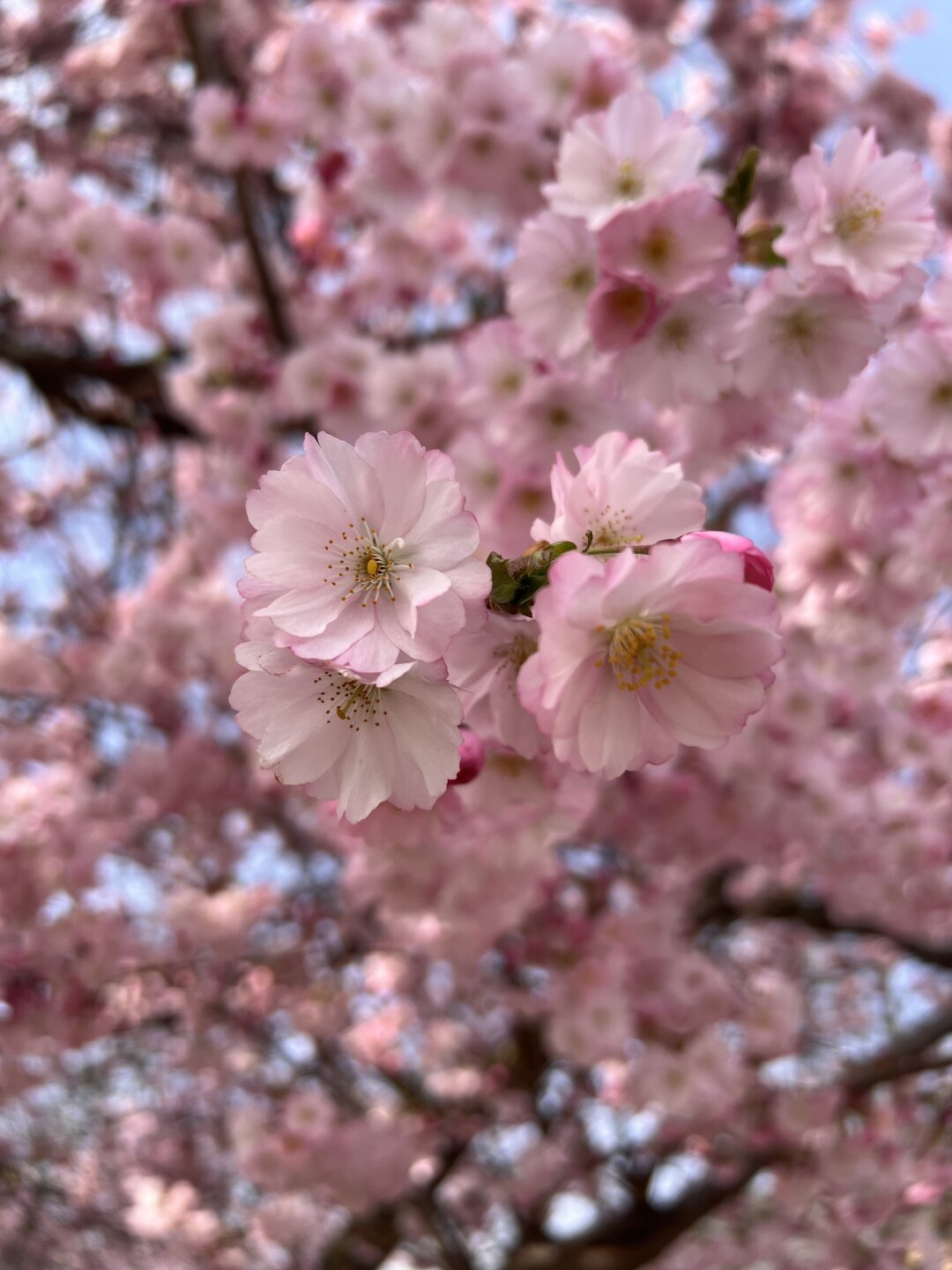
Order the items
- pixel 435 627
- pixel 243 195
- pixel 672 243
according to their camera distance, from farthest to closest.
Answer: pixel 243 195
pixel 672 243
pixel 435 627

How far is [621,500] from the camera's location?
793 millimetres

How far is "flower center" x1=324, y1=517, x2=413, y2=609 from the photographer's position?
0.78m

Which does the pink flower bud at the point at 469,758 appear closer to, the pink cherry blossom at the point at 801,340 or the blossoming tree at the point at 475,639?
the blossoming tree at the point at 475,639

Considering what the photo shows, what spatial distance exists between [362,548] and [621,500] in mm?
237

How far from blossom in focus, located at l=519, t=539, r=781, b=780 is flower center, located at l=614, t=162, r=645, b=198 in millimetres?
807

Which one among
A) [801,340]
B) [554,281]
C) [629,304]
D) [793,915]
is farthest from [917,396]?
[793,915]

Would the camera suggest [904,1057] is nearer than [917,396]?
No

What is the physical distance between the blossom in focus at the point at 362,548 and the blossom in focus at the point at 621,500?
0.10 m

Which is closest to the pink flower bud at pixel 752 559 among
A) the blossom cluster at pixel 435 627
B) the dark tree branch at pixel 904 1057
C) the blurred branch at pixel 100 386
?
the blossom cluster at pixel 435 627

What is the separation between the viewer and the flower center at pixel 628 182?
1306 millimetres

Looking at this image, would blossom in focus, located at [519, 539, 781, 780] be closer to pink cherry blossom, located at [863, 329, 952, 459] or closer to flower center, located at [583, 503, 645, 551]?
flower center, located at [583, 503, 645, 551]

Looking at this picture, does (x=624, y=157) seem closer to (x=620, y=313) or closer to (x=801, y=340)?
(x=620, y=313)

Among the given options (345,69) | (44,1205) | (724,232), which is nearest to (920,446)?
(724,232)

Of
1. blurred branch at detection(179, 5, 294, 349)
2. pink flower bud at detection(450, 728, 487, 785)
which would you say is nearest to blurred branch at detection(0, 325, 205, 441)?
blurred branch at detection(179, 5, 294, 349)
